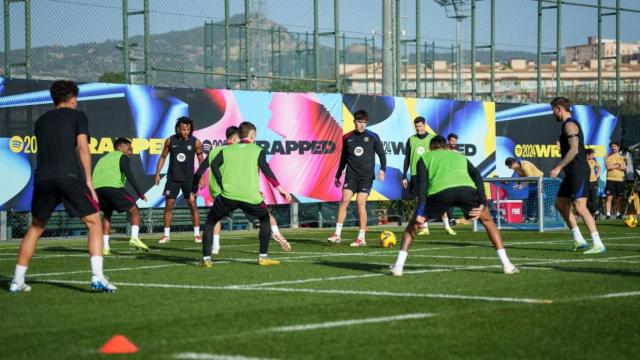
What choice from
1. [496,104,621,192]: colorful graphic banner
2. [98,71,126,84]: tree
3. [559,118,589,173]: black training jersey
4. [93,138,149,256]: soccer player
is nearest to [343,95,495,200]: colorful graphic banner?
[496,104,621,192]: colorful graphic banner

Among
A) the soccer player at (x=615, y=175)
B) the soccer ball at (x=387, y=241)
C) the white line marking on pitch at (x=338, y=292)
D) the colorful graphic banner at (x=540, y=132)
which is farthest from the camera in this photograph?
the colorful graphic banner at (x=540, y=132)

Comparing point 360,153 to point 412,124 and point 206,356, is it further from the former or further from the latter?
point 206,356

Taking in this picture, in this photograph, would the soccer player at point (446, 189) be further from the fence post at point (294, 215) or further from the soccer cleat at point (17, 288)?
the fence post at point (294, 215)

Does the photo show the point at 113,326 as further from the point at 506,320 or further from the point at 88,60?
the point at 88,60

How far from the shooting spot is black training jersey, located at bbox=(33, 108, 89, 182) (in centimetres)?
1168

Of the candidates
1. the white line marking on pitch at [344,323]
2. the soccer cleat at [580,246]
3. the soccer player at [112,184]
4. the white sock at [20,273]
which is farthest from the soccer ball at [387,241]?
the white line marking on pitch at [344,323]

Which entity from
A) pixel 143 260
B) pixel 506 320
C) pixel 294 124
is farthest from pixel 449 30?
pixel 506 320

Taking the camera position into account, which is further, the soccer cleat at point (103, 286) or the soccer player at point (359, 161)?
the soccer player at point (359, 161)

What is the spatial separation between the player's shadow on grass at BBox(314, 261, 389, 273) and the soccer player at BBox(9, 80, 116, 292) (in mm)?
3713

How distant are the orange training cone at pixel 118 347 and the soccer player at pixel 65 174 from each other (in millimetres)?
4069

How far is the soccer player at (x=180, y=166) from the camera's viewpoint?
21.2 m

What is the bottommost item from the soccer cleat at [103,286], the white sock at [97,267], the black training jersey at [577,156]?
the soccer cleat at [103,286]

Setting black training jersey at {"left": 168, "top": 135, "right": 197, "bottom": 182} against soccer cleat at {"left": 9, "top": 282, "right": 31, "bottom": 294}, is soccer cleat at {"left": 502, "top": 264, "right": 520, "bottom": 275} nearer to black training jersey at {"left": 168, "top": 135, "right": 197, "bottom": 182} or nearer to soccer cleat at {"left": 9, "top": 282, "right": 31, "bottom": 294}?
soccer cleat at {"left": 9, "top": 282, "right": 31, "bottom": 294}

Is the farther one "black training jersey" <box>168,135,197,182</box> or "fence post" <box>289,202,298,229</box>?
"fence post" <box>289,202,298,229</box>
